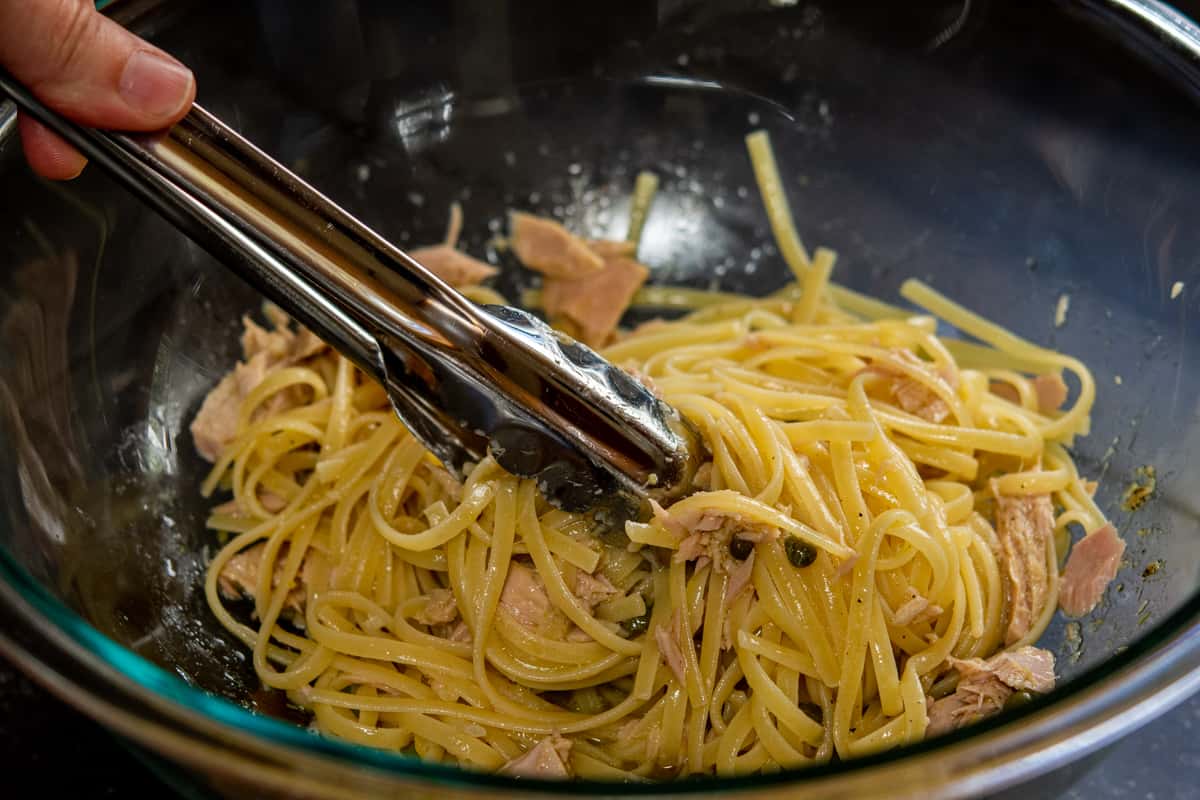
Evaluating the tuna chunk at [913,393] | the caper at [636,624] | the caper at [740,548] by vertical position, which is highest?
the tuna chunk at [913,393]

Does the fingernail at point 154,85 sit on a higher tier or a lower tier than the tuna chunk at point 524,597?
higher

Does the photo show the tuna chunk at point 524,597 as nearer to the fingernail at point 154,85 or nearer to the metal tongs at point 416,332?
the metal tongs at point 416,332

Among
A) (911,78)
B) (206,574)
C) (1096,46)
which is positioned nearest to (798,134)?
(911,78)

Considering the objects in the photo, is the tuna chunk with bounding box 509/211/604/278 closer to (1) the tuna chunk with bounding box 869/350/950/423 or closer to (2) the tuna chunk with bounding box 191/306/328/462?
(2) the tuna chunk with bounding box 191/306/328/462

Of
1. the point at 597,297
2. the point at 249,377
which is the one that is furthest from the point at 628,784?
the point at 597,297

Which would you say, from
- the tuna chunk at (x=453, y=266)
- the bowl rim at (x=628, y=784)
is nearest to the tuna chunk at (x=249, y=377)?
the tuna chunk at (x=453, y=266)

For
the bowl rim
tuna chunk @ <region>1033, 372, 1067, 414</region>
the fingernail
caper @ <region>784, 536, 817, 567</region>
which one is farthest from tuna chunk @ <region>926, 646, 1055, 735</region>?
the fingernail
